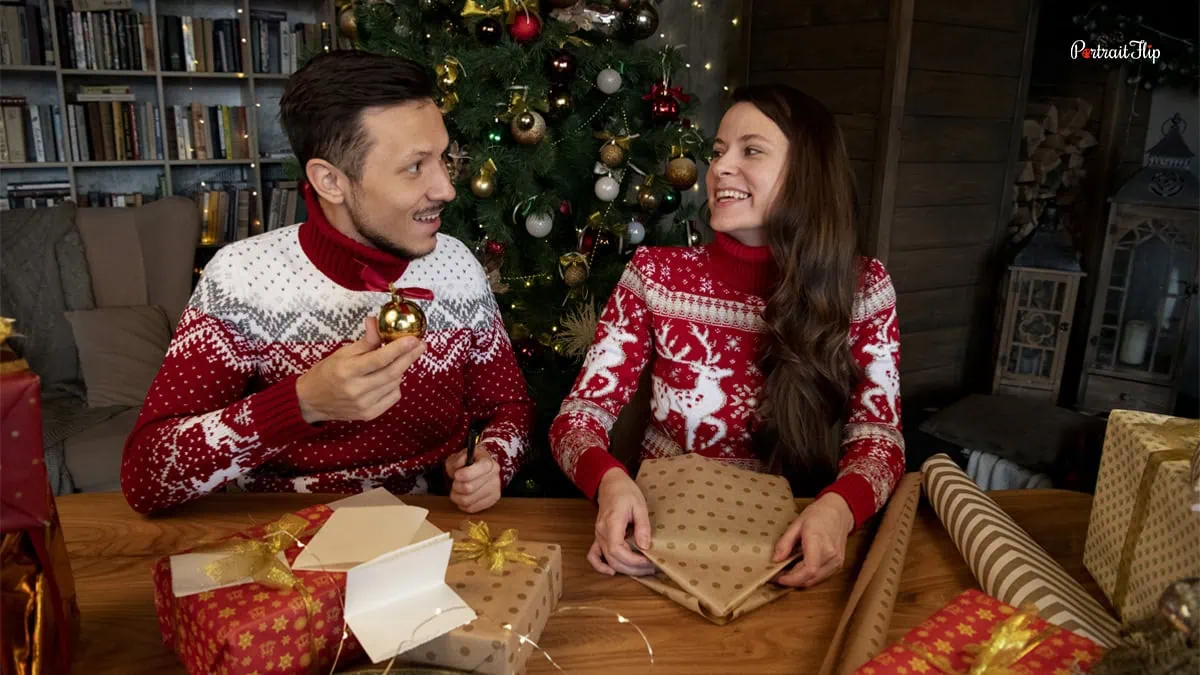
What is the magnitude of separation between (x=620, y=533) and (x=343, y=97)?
2.77 feet

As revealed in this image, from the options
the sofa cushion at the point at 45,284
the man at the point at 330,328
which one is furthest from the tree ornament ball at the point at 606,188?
the sofa cushion at the point at 45,284

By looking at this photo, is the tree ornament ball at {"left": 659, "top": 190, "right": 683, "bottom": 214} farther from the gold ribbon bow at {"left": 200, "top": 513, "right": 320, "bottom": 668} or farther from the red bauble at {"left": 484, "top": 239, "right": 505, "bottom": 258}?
the gold ribbon bow at {"left": 200, "top": 513, "right": 320, "bottom": 668}

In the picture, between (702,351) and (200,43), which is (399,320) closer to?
(702,351)

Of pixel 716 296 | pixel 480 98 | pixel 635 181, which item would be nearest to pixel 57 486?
pixel 480 98

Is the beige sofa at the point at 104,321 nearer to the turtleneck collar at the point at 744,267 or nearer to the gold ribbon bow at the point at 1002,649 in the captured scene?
the turtleneck collar at the point at 744,267

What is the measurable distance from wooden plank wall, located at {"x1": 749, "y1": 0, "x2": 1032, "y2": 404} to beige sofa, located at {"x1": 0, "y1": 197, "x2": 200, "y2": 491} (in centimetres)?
285

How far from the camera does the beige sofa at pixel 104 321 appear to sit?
9.62 ft

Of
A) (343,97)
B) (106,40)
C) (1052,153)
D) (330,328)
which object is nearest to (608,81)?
(343,97)

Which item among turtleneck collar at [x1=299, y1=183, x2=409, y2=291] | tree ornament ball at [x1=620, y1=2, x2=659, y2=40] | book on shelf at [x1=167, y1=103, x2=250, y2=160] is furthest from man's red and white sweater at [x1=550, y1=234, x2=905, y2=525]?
book on shelf at [x1=167, y1=103, x2=250, y2=160]

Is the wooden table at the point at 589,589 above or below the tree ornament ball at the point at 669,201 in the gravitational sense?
below

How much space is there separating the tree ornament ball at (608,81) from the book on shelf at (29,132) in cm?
326

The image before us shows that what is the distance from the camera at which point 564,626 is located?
0.94 m

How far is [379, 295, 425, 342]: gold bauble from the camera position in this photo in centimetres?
104

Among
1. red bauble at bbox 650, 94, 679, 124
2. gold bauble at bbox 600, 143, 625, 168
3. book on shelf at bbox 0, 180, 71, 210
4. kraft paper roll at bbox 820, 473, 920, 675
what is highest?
red bauble at bbox 650, 94, 679, 124
